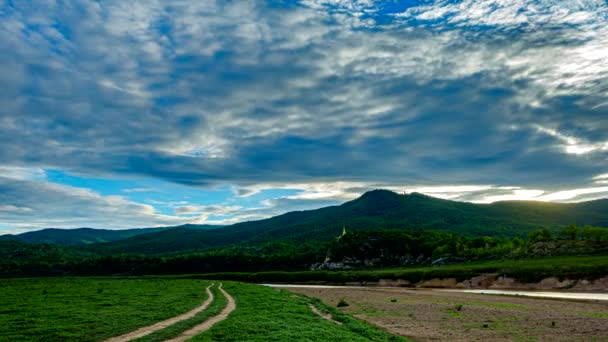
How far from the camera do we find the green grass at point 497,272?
71500 mm

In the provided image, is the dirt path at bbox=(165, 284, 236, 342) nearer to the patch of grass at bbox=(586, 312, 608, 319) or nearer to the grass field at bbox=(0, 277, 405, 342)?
the grass field at bbox=(0, 277, 405, 342)

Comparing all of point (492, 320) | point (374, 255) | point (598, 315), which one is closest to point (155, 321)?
point (492, 320)

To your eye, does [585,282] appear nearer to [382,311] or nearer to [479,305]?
[479,305]

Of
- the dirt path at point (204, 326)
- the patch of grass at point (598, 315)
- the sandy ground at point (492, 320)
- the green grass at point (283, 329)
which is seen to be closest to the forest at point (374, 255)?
the patch of grass at point (598, 315)

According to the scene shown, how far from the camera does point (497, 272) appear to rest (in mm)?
85062

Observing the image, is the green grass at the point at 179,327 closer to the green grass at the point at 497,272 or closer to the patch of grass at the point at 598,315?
the patch of grass at the point at 598,315

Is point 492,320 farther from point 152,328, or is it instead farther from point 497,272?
point 497,272

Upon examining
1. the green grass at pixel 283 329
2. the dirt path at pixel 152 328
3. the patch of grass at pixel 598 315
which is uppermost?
the dirt path at pixel 152 328

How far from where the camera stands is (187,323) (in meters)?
27.9

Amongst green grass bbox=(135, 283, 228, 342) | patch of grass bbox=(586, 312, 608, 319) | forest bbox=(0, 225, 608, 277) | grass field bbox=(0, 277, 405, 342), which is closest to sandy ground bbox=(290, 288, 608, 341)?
patch of grass bbox=(586, 312, 608, 319)

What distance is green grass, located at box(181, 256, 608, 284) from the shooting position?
71500mm

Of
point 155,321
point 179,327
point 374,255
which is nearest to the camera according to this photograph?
point 179,327

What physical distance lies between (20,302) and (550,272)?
83.9 meters

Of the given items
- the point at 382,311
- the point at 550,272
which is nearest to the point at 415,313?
the point at 382,311
